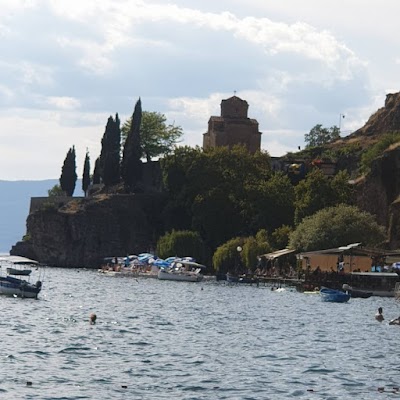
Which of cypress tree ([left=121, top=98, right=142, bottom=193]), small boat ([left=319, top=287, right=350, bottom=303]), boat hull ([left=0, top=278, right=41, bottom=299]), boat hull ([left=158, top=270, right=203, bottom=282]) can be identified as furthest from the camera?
cypress tree ([left=121, top=98, right=142, bottom=193])

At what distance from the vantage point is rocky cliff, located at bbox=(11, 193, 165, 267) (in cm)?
19375

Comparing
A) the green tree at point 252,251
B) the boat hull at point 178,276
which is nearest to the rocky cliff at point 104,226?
the green tree at point 252,251

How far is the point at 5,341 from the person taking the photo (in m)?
59.5

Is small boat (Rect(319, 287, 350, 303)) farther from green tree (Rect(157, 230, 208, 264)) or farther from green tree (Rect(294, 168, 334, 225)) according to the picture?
green tree (Rect(157, 230, 208, 264))

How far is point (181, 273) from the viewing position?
148 m

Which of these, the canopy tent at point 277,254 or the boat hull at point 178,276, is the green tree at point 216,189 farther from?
the boat hull at point 178,276

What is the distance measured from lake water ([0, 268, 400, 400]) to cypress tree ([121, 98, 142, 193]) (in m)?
92.0

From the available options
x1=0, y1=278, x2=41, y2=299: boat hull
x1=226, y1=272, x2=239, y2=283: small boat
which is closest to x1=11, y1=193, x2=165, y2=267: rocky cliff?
x1=226, y1=272, x2=239, y2=283: small boat

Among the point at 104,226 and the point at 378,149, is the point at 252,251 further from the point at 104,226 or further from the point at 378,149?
the point at 104,226

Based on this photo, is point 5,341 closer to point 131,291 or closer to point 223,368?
point 223,368

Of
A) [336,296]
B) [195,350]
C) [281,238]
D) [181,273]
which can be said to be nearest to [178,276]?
[181,273]

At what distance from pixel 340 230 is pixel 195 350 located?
81.5 m

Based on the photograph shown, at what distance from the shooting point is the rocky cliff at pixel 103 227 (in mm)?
193750

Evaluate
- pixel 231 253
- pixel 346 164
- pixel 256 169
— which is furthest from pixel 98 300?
pixel 346 164
